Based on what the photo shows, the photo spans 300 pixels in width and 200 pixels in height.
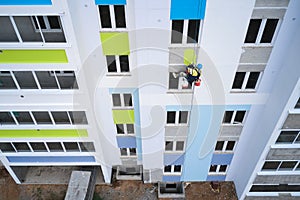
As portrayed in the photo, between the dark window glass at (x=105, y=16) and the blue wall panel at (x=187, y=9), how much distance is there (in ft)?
6.84

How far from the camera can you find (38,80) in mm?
10312

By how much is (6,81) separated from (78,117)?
3096 mm

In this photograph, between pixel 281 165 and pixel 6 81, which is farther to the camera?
pixel 281 165

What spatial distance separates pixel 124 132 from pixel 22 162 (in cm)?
610

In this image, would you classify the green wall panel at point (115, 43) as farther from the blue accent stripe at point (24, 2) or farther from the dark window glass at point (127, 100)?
the dark window glass at point (127, 100)

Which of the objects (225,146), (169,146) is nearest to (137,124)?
(169,146)

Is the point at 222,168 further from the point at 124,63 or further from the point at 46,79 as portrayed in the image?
the point at 46,79

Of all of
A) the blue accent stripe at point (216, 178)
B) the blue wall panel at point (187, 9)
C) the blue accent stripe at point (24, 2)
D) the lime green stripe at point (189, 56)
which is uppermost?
the blue accent stripe at point (24, 2)

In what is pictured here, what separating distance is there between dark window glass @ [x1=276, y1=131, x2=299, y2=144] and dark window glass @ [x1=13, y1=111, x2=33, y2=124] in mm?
10467

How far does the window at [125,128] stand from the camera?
1274 cm

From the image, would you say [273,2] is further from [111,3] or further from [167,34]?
[111,3]

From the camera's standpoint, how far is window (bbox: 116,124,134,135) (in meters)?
12.7

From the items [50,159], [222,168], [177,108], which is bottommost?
[222,168]

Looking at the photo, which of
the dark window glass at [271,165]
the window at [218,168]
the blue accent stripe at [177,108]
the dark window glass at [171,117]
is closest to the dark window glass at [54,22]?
the blue accent stripe at [177,108]
